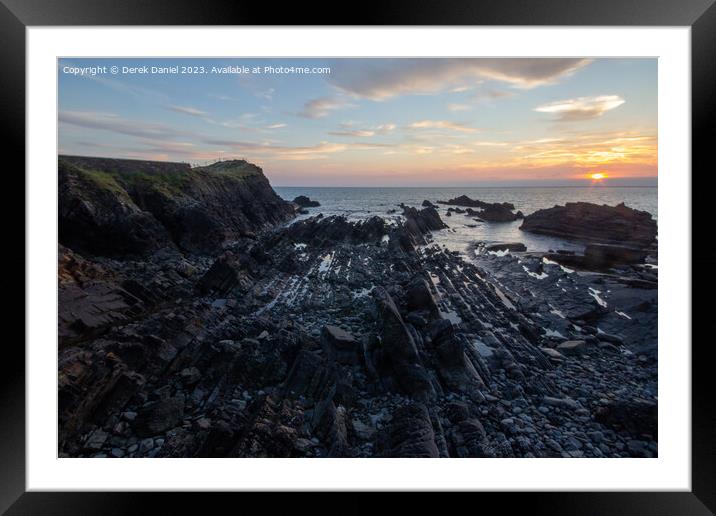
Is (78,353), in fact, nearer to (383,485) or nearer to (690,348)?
(383,485)

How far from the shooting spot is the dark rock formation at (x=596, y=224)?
9.58 meters

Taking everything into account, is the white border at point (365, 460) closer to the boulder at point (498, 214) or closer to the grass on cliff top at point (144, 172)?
the grass on cliff top at point (144, 172)

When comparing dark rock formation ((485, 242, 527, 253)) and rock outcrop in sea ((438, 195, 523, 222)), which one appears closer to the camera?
dark rock formation ((485, 242, 527, 253))

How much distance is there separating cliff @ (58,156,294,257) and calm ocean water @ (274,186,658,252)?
1.95m

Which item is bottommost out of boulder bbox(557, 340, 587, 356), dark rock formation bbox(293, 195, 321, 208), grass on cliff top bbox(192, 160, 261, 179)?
boulder bbox(557, 340, 587, 356)

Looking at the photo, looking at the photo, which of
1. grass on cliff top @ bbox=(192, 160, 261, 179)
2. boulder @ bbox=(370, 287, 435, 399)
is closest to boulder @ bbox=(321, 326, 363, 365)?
boulder @ bbox=(370, 287, 435, 399)

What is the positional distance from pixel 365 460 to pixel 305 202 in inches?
646

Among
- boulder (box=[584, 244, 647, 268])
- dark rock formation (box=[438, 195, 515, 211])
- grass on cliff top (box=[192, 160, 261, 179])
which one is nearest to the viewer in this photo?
boulder (box=[584, 244, 647, 268])

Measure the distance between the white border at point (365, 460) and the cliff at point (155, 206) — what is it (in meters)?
5.38

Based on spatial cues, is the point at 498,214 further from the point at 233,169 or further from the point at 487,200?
the point at 233,169

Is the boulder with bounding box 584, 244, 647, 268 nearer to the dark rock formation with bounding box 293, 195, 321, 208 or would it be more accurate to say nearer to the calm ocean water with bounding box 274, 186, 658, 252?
the calm ocean water with bounding box 274, 186, 658, 252

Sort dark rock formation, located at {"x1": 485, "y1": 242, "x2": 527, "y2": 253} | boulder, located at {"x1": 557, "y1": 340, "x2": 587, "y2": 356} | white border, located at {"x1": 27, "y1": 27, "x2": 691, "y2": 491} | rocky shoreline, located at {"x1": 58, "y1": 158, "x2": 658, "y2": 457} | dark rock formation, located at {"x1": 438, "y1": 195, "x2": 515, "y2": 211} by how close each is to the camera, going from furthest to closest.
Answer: dark rock formation, located at {"x1": 438, "y1": 195, "x2": 515, "y2": 211}
dark rock formation, located at {"x1": 485, "y1": 242, "x2": 527, "y2": 253}
boulder, located at {"x1": 557, "y1": 340, "x2": 587, "y2": 356}
rocky shoreline, located at {"x1": 58, "y1": 158, "x2": 658, "y2": 457}
white border, located at {"x1": 27, "y1": 27, "x2": 691, "y2": 491}

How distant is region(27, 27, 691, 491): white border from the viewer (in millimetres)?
3865

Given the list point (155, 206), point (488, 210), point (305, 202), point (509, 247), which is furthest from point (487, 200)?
point (155, 206)
